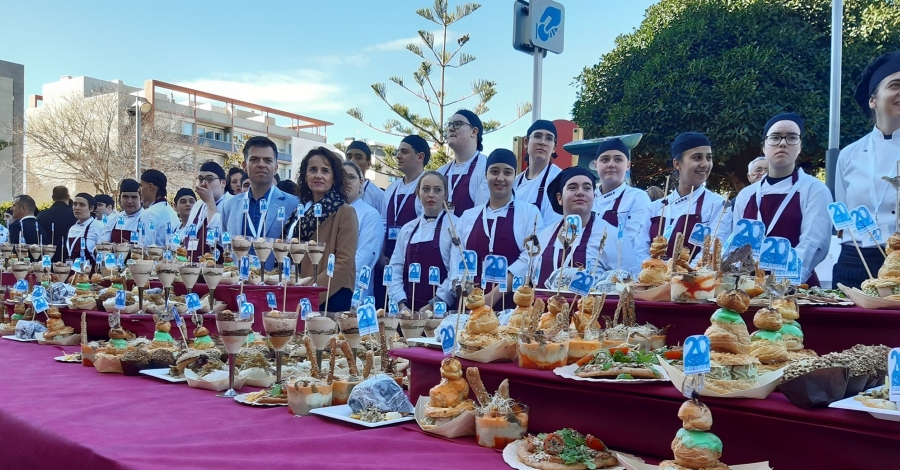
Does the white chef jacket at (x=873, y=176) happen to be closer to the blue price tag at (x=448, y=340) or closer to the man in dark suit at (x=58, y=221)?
the blue price tag at (x=448, y=340)

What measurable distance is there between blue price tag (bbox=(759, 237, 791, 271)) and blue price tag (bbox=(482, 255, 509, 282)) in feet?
2.95

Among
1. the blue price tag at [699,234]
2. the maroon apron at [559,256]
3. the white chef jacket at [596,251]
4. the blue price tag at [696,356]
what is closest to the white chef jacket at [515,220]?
the white chef jacket at [596,251]

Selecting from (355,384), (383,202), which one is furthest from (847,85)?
(355,384)

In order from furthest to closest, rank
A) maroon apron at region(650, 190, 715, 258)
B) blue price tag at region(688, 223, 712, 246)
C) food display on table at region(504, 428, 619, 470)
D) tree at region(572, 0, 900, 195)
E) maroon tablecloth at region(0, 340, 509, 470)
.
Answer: tree at region(572, 0, 900, 195) → maroon apron at region(650, 190, 715, 258) → blue price tag at region(688, 223, 712, 246) → maroon tablecloth at region(0, 340, 509, 470) → food display on table at region(504, 428, 619, 470)

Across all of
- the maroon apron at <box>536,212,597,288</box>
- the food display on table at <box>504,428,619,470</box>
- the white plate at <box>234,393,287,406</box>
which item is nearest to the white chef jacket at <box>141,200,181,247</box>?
the maroon apron at <box>536,212,597,288</box>

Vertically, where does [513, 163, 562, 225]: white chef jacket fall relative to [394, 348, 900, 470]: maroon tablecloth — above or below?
Answer: above

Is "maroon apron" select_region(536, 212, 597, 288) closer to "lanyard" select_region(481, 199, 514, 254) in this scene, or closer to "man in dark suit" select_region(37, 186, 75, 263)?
"lanyard" select_region(481, 199, 514, 254)

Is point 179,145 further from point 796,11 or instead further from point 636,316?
point 636,316

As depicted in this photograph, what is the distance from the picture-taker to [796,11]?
41.3 ft

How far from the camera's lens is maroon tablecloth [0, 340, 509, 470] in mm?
1936

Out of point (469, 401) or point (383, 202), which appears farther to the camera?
point (383, 202)

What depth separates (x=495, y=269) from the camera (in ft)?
8.86

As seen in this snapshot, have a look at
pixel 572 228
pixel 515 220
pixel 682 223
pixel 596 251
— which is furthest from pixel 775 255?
pixel 515 220

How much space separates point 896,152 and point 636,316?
1580mm
